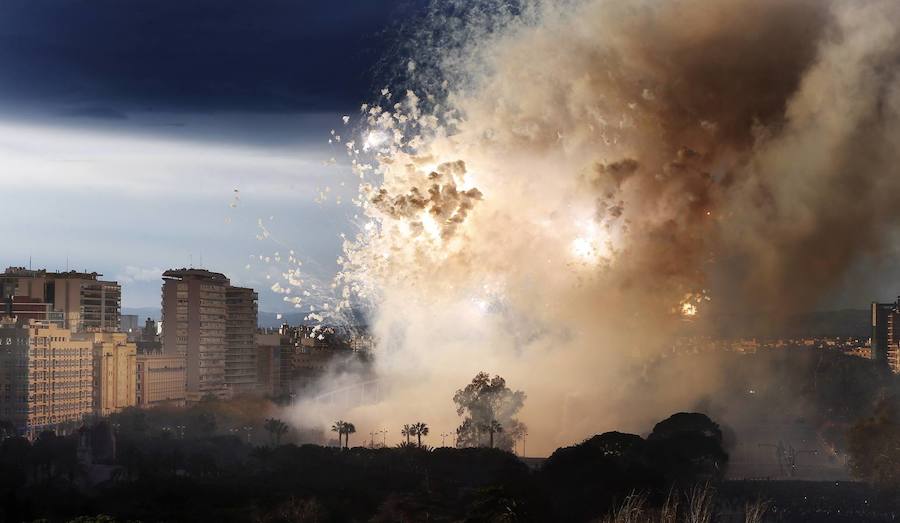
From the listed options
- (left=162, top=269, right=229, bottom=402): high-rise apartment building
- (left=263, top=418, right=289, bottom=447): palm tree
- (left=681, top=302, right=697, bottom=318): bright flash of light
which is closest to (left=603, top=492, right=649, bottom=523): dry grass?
(left=681, top=302, right=697, bottom=318): bright flash of light

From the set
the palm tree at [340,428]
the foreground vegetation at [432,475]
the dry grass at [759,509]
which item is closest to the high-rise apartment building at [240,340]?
the foreground vegetation at [432,475]

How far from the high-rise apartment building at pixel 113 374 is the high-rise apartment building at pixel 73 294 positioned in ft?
37.1

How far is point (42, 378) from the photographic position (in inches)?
3846

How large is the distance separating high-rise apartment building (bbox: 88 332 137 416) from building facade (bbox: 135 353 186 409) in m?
0.76

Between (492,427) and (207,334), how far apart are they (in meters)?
49.2

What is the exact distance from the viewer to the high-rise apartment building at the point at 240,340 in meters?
123

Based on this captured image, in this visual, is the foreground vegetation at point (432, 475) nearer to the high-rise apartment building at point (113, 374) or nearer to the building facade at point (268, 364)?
the high-rise apartment building at point (113, 374)

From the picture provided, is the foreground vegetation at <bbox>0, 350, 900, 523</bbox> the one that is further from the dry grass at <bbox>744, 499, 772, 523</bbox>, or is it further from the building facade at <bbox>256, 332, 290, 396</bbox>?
the building facade at <bbox>256, 332, 290, 396</bbox>

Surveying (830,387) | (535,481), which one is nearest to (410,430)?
(535,481)

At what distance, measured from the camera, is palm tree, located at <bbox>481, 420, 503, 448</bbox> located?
7569 centimetres

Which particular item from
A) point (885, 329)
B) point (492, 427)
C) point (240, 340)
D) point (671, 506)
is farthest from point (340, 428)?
point (885, 329)

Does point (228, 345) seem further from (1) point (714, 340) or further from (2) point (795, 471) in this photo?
(2) point (795, 471)

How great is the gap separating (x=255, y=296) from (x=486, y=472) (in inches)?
2583

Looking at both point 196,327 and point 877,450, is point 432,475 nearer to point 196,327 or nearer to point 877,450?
point 877,450
